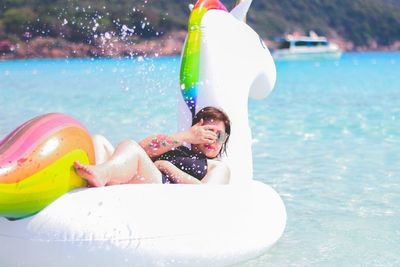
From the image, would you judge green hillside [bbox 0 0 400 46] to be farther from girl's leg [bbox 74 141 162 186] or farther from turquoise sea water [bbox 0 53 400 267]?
girl's leg [bbox 74 141 162 186]

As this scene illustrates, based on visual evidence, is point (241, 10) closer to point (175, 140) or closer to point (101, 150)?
point (175, 140)

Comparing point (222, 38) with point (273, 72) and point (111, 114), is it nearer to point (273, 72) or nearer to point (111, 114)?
point (273, 72)

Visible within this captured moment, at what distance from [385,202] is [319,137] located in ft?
9.47

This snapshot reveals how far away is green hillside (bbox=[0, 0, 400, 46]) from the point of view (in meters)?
36.2

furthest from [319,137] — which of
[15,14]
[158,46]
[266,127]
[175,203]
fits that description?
[158,46]

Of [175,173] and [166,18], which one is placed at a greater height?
[175,173]

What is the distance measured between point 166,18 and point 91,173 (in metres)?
39.3

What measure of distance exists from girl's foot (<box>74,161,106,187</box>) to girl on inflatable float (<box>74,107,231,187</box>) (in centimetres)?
4

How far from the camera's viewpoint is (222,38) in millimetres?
3234

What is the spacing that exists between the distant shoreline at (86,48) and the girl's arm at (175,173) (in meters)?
Result: 34.0

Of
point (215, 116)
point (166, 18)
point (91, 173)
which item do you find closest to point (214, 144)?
point (215, 116)

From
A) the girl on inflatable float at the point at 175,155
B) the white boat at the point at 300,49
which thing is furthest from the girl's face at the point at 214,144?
the white boat at the point at 300,49

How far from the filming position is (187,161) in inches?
110

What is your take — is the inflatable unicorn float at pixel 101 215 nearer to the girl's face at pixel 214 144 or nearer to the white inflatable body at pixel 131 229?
the white inflatable body at pixel 131 229
